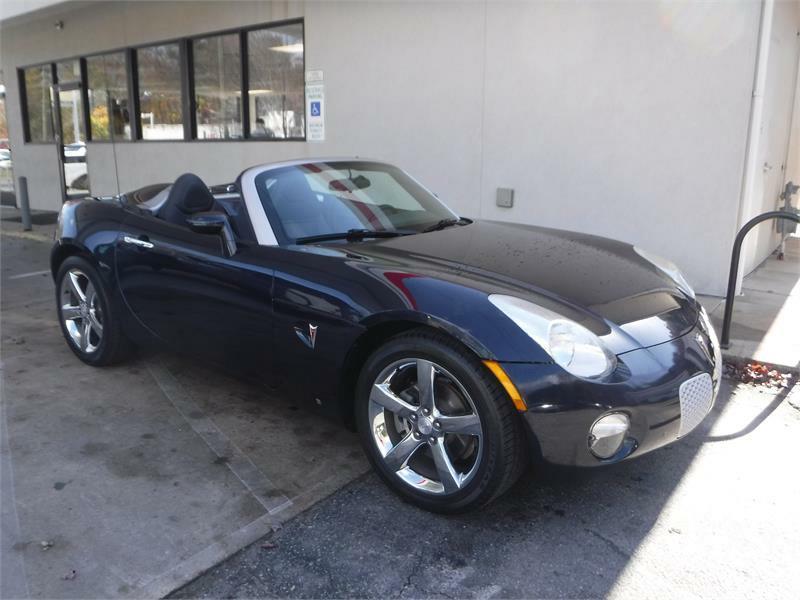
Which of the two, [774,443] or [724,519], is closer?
[724,519]

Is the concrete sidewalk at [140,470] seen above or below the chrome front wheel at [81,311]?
below

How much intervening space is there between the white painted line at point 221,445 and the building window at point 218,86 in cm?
669

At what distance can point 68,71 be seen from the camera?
1321 centimetres

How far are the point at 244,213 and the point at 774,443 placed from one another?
303 cm

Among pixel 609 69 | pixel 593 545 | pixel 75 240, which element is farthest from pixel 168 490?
pixel 609 69

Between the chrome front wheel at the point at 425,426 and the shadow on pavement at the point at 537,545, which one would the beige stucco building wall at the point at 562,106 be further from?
the chrome front wheel at the point at 425,426

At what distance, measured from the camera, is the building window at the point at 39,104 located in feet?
45.6

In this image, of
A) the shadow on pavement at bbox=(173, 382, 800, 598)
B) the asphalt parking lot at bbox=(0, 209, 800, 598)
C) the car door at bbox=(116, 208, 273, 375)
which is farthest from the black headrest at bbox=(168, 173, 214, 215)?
the shadow on pavement at bbox=(173, 382, 800, 598)

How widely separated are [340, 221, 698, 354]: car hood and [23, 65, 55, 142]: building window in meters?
13.2

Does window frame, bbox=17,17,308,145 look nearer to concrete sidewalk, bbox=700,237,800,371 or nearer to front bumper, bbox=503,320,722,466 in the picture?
concrete sidewalk, bbox=700,237,800,371

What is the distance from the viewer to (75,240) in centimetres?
446

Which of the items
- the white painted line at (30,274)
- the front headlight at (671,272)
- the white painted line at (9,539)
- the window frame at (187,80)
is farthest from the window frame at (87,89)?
the front headlight at (671,272)

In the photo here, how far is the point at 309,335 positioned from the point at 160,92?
9.83 m

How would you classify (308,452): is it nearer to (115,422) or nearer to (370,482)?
(370,482)
